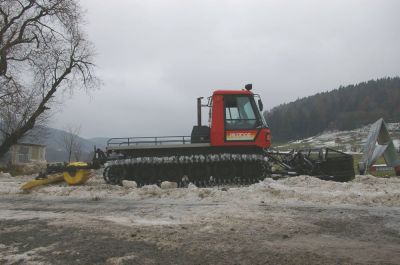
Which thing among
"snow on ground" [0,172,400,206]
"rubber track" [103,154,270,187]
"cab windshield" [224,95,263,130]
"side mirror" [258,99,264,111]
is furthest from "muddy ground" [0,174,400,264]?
"side mirror" [258,99,264,111]

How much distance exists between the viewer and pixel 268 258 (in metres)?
4.89

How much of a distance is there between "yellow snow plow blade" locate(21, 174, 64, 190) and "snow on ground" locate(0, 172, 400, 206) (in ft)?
0.65

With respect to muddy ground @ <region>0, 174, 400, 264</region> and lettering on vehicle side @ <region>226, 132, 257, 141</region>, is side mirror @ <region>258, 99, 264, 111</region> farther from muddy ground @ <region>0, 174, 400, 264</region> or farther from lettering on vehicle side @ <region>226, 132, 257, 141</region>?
muddy ground @ <region>0, 174, 400, 264</region>

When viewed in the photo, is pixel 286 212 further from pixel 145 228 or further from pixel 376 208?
pixel 145 228

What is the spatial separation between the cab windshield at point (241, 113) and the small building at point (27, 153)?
47118 mm

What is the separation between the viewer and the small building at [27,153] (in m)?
55.0

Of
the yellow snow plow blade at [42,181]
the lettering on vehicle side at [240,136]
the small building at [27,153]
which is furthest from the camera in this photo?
the small building at [27,153]

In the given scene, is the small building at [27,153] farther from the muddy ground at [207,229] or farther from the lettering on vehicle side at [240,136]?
the muddy ground at [207,229]

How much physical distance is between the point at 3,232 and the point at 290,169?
9.26m

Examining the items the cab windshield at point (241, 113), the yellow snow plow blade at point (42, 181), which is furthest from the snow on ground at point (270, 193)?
the cab windshield at point (241, 113)

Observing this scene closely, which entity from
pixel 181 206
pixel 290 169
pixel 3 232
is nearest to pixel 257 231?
pixel 181 206

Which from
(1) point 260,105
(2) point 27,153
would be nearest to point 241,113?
(1) point 260,105

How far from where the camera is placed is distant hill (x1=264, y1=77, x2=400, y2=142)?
124 m

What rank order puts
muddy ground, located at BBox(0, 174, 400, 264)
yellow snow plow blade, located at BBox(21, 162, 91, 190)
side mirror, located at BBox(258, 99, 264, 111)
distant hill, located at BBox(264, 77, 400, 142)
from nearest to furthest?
muddy ground, located at BBox(0, 174, 400, 264) → side mirror, located at BBox(258, 99, 264, 111) → yellow snow plow blade, located at BBox(21, 162, 91, 190) → distant hill, located at BBox(264, 77, 400, 142)
